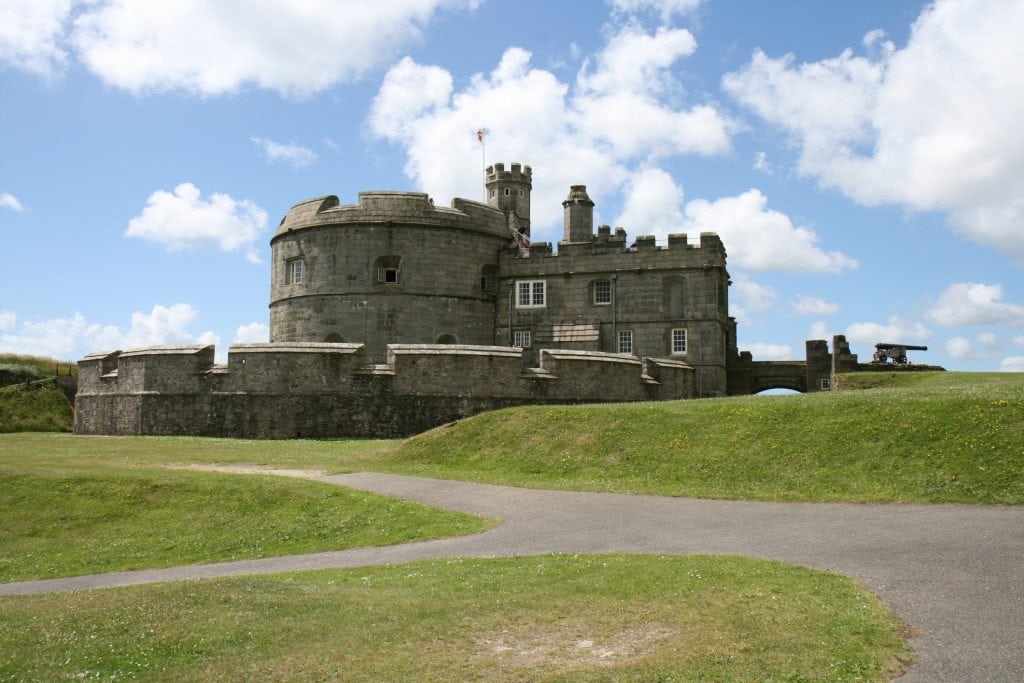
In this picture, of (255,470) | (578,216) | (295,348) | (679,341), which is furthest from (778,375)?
(255,470)

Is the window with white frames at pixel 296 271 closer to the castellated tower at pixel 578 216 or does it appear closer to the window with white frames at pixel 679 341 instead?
the castellated tower at pixel 578 216

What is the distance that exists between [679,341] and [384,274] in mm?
14747

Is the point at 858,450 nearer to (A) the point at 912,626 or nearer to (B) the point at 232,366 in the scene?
(A) the point at 912,626

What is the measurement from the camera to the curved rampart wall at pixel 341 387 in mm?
33031

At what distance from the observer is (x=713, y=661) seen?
303 inches

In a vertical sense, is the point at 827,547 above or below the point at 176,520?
above

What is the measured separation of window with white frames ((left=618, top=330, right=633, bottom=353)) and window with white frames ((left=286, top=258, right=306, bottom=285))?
16062 millimetres

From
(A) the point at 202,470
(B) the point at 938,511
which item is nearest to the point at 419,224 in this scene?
(A) the point at 202,470

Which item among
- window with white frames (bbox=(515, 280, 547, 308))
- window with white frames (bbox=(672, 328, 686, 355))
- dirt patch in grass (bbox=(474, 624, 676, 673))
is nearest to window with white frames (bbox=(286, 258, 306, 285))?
window with white frames (bbox=(515, 280, 547, 308))

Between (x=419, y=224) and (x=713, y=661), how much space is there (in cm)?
3718

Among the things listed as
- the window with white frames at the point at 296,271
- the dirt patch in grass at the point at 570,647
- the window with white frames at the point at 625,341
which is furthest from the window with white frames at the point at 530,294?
the dirt patch in grass at the point at 570,647

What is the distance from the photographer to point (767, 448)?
65.1 feet

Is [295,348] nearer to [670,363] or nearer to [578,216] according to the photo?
[670,363]

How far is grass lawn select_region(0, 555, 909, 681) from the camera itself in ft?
25.2
